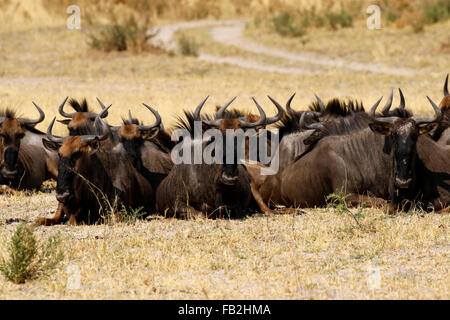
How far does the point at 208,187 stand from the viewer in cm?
1007

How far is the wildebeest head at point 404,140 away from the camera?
9609 mm

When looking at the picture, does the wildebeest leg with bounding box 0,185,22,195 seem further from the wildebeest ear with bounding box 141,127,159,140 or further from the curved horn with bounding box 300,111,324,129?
the curved horn with bounding box 300,111,324,129

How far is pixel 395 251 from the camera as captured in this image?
7840 millimetres

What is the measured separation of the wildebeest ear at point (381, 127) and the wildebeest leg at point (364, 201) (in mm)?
846

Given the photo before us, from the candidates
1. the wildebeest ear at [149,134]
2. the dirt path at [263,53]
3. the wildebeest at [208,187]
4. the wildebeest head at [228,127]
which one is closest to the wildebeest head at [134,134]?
the wildebeest ear at [149,134]

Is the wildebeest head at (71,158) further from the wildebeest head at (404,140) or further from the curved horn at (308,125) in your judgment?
the wildebeest head at (404,140)

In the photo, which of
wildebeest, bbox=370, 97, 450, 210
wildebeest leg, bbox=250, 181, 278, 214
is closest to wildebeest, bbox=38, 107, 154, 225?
wildebeest leg, bbox=250, 181, 278, 214

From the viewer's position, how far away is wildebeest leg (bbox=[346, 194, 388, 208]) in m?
10.2

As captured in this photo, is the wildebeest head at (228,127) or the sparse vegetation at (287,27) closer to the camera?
the wildebeest head at (228,127)

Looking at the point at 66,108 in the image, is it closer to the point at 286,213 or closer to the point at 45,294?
the point at 286,213

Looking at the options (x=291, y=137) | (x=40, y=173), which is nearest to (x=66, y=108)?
(x=40, y=173)

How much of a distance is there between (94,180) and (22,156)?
3.16m

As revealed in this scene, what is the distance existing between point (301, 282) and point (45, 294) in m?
2.00

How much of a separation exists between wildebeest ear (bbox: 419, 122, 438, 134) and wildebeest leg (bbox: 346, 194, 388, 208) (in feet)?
3.18
